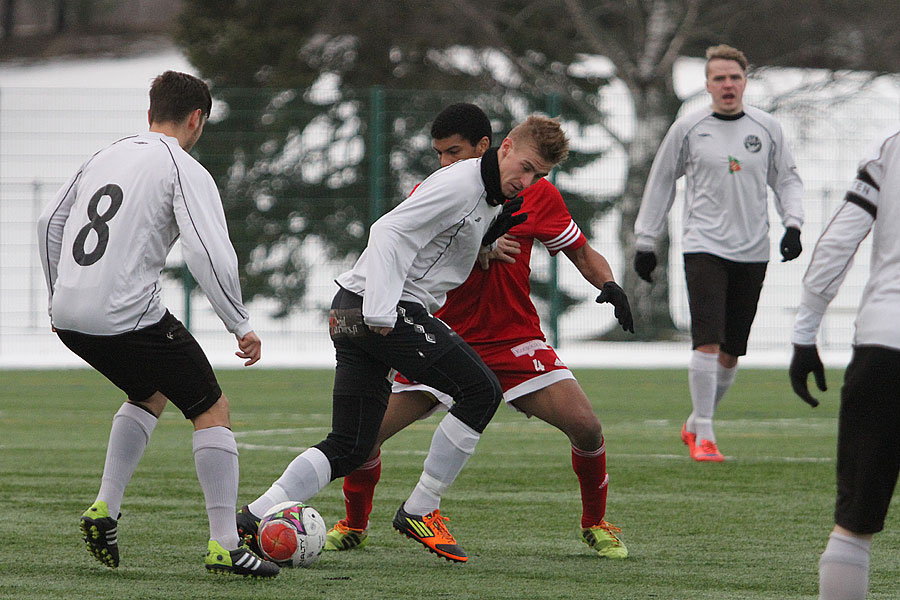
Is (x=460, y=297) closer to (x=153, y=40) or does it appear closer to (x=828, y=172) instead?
(x=828, y=172)

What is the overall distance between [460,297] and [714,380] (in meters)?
2.90

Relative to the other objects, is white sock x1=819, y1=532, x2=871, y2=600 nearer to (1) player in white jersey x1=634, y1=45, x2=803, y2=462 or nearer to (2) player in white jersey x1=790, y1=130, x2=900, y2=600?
(2) player in white jersey x1=790, y1=130, x2=900, y2=600

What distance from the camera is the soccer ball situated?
15.7 feet

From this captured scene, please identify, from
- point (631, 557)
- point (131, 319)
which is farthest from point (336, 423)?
point (631, 557)

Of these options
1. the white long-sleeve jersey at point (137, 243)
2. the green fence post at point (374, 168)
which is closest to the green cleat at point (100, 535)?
the white long-sleeve jersey at point (137, 243)

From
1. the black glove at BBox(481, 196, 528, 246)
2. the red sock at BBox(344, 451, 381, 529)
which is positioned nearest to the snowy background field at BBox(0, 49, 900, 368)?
the red sock at BBox(344, 451, 381, 529)

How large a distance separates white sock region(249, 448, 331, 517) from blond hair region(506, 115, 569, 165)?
51.9 inches

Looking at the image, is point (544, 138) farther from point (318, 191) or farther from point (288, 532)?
point (318, 191)

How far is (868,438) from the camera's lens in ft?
10.7

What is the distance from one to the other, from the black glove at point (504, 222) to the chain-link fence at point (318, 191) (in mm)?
13064

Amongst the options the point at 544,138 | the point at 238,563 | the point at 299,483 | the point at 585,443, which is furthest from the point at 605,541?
the point at 544,138

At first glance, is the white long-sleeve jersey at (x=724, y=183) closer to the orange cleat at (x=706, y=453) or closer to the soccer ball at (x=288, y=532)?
the orange cleat at (x=706, y=453)

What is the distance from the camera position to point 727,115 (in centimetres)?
827

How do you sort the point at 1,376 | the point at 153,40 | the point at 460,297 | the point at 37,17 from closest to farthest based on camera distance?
the point at 460,297 → the point at 1,376 → the point at 153,40 → the point at 37,17
